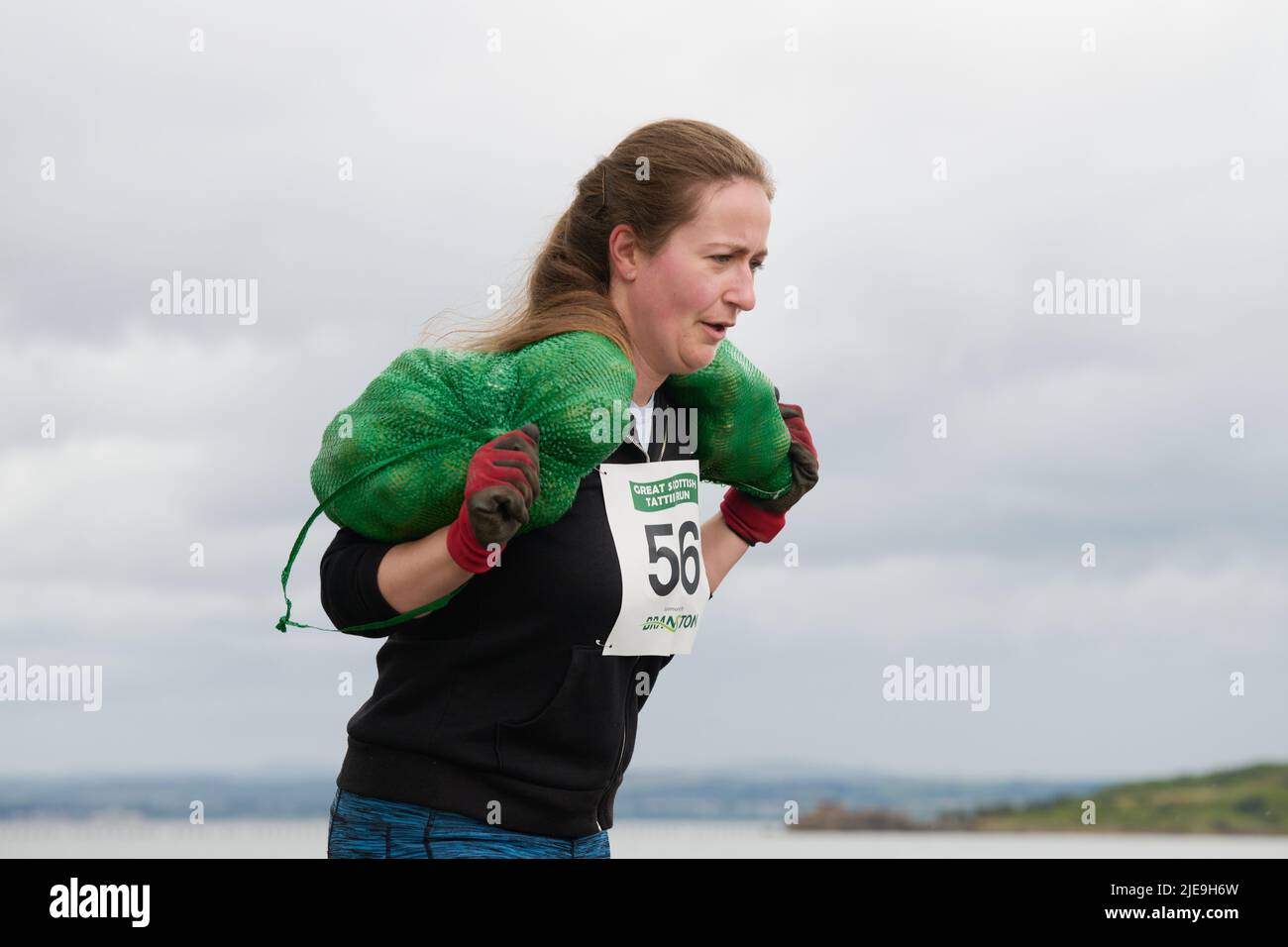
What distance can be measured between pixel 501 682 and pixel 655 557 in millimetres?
416

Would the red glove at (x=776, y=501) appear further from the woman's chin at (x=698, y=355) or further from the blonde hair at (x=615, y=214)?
the blonde hair at (x=615, y=214)

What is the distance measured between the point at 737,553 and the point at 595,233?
3.08 ft

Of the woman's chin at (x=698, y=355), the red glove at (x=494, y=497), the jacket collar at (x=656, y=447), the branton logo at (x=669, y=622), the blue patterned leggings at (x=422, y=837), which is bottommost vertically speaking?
the blue patterned leggings at (x=422, y=837)

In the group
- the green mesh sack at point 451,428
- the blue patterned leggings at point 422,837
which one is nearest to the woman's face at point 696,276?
the green mesh sack at point 451,428

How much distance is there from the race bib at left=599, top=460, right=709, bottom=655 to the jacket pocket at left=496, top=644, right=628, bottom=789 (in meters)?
0.06

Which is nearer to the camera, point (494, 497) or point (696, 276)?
point (494, 497)

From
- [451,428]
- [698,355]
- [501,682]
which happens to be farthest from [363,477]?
[698,355]

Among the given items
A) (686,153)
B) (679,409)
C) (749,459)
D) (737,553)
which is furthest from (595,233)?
(737,553)

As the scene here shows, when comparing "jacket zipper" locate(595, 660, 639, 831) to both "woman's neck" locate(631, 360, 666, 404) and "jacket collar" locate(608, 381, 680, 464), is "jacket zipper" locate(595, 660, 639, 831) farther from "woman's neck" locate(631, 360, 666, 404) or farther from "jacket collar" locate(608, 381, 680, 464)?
"woman's neck" locate(631, 360, 666, 404)

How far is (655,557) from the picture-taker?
9.62ft

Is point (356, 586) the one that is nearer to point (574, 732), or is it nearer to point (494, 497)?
point (494, 497)

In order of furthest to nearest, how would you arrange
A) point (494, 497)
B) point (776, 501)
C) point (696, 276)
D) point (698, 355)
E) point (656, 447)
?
point (776, 501) < point (656, 447) < point (698, 355) < point (696, 276) < point (494, 497)

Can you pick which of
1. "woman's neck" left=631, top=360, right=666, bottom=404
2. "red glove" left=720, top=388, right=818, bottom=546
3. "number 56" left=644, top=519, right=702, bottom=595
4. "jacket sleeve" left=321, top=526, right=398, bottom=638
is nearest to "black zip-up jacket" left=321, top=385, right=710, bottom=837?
"jacket sleeve" left=321, top=526, right=398, bottom=638

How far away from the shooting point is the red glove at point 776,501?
11.6 feet
